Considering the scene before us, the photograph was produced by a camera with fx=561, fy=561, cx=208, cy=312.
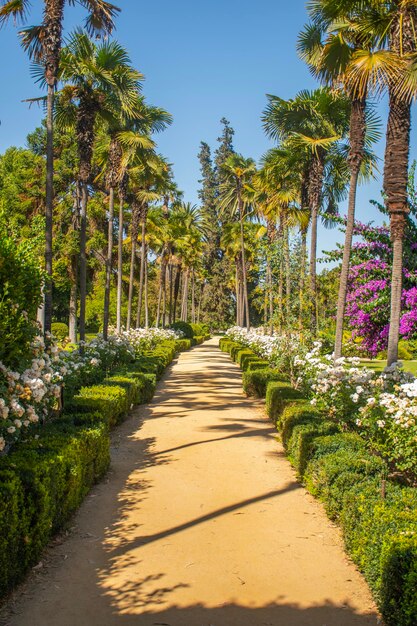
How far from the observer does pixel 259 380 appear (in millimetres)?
14578

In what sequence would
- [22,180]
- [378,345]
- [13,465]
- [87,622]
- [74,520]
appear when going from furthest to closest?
[22,180] → [378,345] → [74,520] → [13,465] → [87,622]

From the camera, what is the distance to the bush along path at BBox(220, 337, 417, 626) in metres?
3.69

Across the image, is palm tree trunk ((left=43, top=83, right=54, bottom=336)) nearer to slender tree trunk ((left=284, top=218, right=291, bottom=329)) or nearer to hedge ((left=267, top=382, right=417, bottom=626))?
hedge ((left=267, top=382, right=417, bottom=626))

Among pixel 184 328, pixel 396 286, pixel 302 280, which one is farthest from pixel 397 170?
pixel 184 328

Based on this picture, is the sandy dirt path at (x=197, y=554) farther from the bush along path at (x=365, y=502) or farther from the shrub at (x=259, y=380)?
the shrub at (x=259, y=380)

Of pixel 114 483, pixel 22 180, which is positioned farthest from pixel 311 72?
pixel 22 180

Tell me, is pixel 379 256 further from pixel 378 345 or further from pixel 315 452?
pixel 315 452

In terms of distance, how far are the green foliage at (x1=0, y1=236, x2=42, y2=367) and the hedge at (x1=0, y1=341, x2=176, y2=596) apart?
1009mm

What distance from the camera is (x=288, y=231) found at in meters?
15.0

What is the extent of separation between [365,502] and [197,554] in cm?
162

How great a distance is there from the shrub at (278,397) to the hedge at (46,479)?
132 inches

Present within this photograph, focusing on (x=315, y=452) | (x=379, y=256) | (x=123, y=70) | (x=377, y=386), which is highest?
(x=123, y=70)

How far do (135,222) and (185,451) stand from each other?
1852 centimetres

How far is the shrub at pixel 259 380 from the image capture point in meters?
14.1
